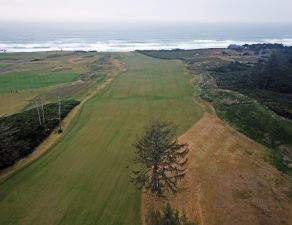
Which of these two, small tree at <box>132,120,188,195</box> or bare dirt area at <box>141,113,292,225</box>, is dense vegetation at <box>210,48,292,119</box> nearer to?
bare dirt area at <box>141,113,292,225</box>

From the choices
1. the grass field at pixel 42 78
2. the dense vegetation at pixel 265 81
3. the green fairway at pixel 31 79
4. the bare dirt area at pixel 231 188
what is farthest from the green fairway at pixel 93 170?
the green fairway at pixel 31 79

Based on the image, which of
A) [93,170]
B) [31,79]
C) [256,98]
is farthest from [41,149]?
[31,79]

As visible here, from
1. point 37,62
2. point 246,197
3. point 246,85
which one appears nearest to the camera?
point 246,197

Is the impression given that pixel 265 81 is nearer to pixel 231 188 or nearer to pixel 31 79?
pixel 231 188

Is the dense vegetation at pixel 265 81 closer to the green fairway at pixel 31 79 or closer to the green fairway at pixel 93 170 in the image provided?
the green fairway at pixel 93 170

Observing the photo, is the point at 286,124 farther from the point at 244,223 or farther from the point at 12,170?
the point at 12,170

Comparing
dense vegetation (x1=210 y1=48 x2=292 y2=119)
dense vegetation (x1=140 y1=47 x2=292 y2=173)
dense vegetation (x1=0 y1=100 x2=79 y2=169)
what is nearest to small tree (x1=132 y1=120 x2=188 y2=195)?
dense vegetation (x1=140 y1=47 x2=292 y2=173)

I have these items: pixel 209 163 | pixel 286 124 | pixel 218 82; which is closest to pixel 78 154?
pixel 209 163
